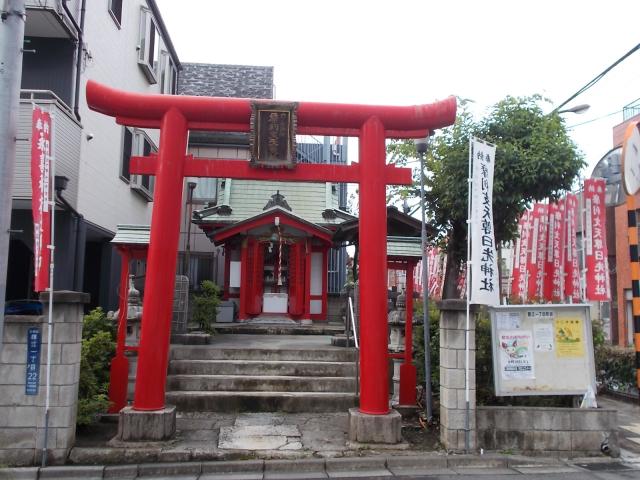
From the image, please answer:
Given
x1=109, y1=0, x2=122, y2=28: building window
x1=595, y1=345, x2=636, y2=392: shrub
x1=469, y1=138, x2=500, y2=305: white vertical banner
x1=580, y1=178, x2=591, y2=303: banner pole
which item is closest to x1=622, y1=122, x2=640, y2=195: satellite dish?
x1=580, y1=178, x2=591, y2=303: banner pole

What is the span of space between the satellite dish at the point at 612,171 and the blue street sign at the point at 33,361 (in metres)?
17.6

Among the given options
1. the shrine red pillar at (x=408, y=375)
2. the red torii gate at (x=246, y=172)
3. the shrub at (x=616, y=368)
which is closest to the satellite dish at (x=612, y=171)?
the shrub at (x=616, y=368)

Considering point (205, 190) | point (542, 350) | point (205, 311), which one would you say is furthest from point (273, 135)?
point (205, 190)

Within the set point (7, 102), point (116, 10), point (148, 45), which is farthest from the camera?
point (148, 45)

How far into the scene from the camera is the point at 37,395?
680cm

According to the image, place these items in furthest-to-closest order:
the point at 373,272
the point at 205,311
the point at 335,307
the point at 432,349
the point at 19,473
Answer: the point at 335,307 → the point at 205,311 → the point at 432,349 → the point at 373,272 → the point at 19,473

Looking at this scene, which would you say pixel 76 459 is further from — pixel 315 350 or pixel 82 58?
pixel 82 58

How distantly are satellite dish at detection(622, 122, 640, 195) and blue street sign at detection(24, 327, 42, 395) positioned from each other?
9.49 meters

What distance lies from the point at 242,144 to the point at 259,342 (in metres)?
A: 10.5

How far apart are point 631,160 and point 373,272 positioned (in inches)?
207

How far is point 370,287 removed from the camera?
7.87 metres

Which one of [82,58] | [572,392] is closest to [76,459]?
[572,392]

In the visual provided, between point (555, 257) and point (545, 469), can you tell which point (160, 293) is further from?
point (555, 257)

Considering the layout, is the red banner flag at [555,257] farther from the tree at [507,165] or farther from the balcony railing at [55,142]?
the balcony railing at [55,142]
